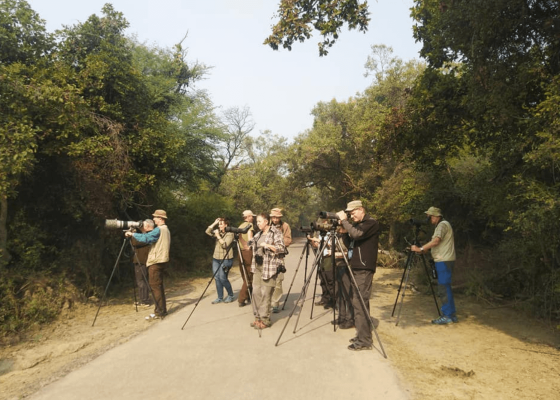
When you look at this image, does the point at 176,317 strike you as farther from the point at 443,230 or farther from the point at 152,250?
the point at 443,230

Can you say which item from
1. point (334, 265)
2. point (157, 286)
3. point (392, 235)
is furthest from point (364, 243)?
point (392, 235)

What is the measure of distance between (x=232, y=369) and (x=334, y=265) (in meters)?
2.34

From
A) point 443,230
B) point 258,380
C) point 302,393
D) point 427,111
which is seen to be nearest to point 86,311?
point 258,380

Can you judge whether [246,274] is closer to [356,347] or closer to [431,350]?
[356,347]

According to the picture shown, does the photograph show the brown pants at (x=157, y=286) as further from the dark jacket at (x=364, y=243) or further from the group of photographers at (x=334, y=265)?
the dark jacket at (x=364, y=243)

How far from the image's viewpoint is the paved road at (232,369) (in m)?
3.67

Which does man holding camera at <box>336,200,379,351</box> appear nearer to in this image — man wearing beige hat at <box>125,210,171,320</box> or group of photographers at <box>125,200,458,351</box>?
group of photographers at <box>125,200,458,351</box>

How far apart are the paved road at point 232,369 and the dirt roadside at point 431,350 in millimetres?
296

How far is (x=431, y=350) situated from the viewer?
5012 millimetres

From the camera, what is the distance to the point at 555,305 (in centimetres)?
605

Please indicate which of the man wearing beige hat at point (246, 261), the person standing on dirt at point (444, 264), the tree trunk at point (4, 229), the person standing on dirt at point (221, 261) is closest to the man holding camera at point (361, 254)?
the person standing on dirt at point (444, 264)

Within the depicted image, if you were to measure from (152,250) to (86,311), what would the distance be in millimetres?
1929

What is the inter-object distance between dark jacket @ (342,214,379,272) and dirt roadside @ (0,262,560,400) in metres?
1.18

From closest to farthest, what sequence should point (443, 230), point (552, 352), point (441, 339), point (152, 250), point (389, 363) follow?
point (389, 363) < point (552, 352) < point (441, 339) < point (443, 230) < point (152, 250)
